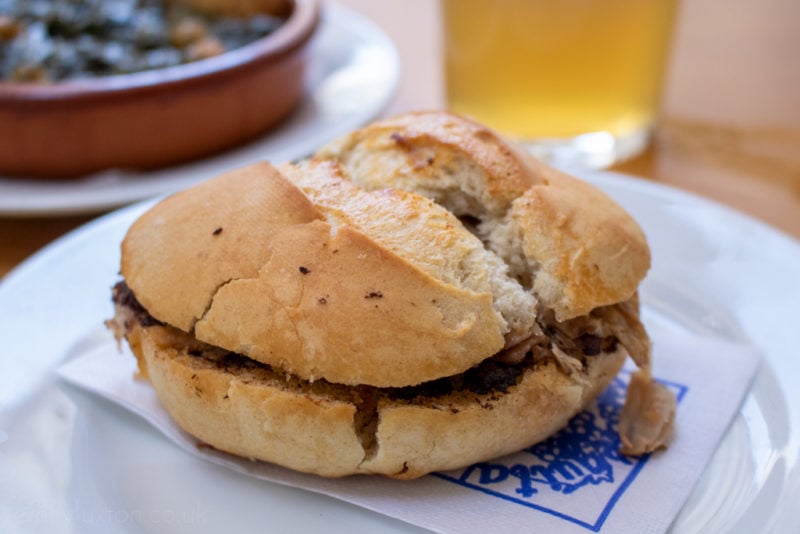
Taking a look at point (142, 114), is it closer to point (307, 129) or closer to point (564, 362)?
point (307, 129)

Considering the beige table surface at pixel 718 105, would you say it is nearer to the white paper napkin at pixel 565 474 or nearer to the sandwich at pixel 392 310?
the white paper napkin at pixel 565 474

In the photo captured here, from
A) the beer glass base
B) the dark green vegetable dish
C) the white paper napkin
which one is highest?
the dark green vegetable dish

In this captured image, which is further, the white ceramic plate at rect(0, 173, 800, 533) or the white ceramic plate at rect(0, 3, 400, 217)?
the white ceramic plate at rect(0, 3, 400, 217)

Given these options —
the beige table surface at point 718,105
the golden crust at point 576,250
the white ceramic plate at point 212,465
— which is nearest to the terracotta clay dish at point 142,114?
the beige table surface at point 718,105

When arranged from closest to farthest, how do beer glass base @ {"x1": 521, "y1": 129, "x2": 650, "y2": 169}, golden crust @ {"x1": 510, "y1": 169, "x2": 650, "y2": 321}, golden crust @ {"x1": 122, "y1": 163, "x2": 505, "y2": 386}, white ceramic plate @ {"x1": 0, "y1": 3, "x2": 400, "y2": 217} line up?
golden crust @ {"x1": 122, "y1": 163, "x2": 505, "y2": 386} < golden crust @ {"x1": 510, "y1": 169, "x2": 650, "y2": 321} < white ceramic plate @ {"x1": 0, "y1": 3, "x2": 400, "y2": 217} < beer glass base @ {"x1": 521, "y1": 129, "x2": 650, "y2": 169}

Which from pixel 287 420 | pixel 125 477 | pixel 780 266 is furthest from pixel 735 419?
pixel 125 477

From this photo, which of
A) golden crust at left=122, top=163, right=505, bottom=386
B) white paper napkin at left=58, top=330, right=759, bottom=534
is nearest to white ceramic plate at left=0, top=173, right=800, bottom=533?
white paper napkin at left=58, top=330, right=759, bottom=534

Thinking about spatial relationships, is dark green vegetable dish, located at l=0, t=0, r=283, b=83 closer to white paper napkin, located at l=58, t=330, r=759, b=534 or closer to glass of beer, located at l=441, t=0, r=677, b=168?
glass of beer, located at l=441, t=0, r=677, b=168

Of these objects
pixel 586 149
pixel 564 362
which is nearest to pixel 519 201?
pixel 564 362
